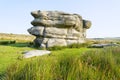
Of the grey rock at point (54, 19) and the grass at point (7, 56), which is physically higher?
the grey rock at point (54, 19)

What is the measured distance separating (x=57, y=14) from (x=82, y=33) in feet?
10.8

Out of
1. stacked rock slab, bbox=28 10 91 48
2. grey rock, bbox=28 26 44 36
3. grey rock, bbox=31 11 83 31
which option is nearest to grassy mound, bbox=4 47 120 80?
stacked rock slab, bbox=28 10 91 48

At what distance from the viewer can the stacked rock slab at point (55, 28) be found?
842 inches

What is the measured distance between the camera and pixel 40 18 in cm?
2212

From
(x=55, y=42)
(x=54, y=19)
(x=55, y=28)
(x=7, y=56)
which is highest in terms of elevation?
(x=54, y=19)

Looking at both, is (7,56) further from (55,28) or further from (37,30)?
(55,28)

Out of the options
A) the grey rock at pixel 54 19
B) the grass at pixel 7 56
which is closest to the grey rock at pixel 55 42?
the grey rock at pixel 54 19

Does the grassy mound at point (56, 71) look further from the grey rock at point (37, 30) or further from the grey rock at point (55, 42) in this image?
the grey rock at point (37, 30)

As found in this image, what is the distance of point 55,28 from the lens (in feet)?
71.9

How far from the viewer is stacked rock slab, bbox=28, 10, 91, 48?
21391 millimetres

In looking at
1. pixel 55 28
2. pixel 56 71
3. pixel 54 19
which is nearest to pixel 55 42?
pixel 55 28

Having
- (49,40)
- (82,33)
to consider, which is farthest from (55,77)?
(82,33)

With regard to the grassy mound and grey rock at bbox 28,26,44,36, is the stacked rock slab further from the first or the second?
the grassy mound

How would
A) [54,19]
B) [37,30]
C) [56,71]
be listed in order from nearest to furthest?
[56,71] < [37,30] < [54,19]
